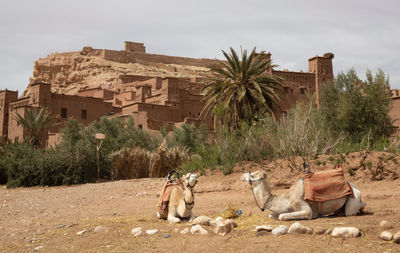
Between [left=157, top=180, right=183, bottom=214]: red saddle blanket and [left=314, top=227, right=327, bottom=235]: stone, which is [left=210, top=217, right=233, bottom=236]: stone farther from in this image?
[left=157, top=180, right=183, bottom=214]: red saddle blanket

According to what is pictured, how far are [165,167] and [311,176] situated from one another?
12496 mm

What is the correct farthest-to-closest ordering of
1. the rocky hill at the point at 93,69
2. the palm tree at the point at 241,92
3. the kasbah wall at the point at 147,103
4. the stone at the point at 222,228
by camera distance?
the rocky hill at the point at 93,69 → the kasbah wall at the point at 147,103 → the palm tree at the point at 241,92 → the stone at the point at 222,228

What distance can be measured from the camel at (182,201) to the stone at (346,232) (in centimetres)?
240

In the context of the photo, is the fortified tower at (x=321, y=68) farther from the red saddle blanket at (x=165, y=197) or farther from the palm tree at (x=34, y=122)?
the red saddle blanket at (x=165, y=197)

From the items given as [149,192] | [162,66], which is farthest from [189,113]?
[162,66]

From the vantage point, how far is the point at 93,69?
67.2m

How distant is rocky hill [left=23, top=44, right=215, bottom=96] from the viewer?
209 ft

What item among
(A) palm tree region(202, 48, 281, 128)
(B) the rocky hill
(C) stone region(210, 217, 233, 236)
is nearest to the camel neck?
(C) stone region(210, 217, 233, 236)

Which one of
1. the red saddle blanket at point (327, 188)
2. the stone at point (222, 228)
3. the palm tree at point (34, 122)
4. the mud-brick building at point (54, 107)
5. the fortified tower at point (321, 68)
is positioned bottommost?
the stone at point (222, 228)

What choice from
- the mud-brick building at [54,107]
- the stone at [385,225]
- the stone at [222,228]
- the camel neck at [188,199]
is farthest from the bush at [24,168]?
the stone at [385,225]

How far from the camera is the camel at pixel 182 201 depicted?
6.48 m

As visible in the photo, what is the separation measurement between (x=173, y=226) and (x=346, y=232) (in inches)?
103

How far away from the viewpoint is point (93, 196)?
11758mm

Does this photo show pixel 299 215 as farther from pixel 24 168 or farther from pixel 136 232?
pixel 24 168
